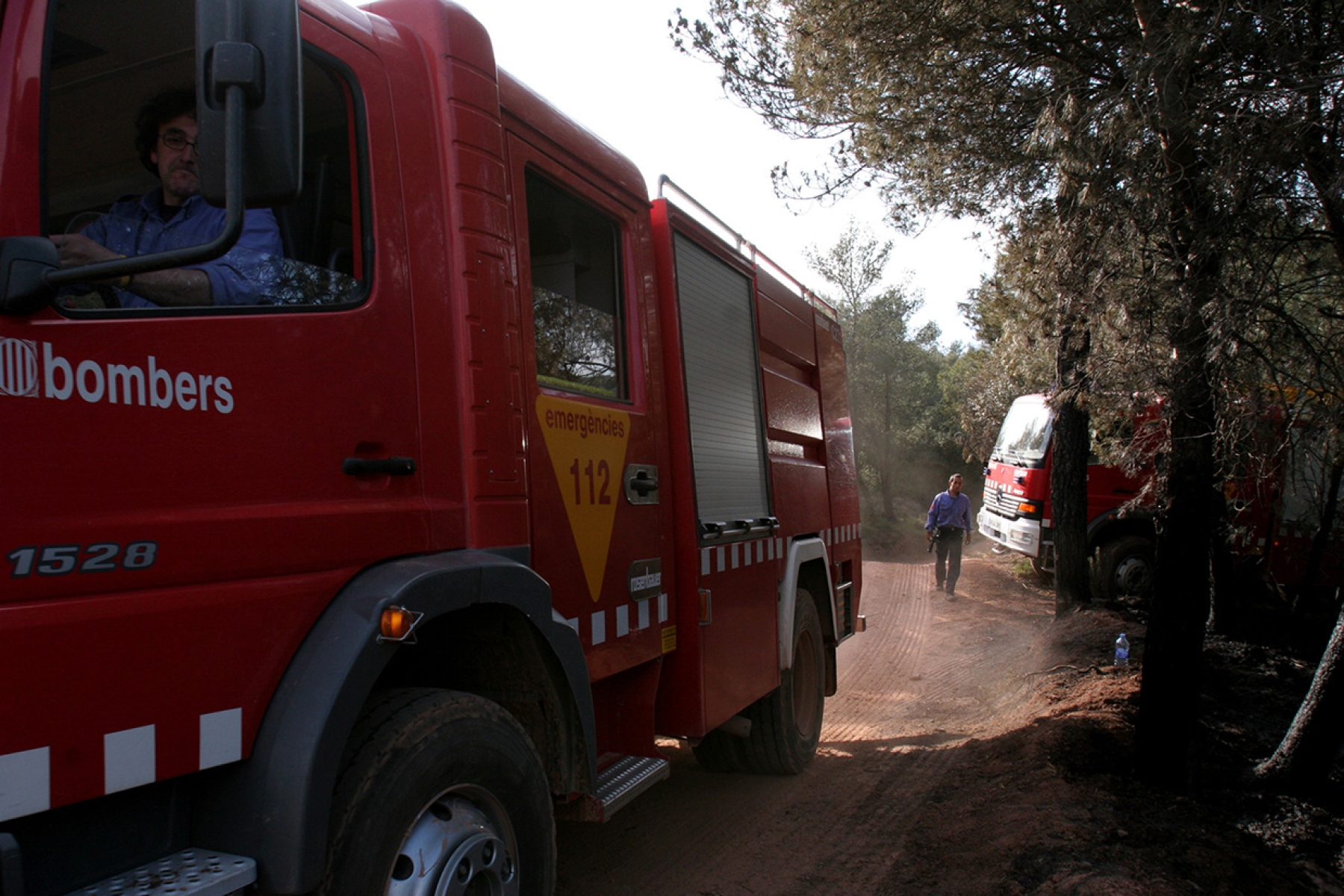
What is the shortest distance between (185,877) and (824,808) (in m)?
3.92

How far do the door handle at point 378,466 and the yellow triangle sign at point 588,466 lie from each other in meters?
0.63

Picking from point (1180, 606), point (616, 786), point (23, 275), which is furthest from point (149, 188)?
A: point (1180, 606)

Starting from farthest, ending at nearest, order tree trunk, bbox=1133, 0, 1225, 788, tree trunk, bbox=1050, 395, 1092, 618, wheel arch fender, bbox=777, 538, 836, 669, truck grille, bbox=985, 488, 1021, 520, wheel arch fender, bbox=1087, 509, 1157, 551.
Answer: truck grille, bbox=985, 488, 1021, 520
wheel arch fender, bbox=1087, 509, 1157, 551
tree trunk, bbox=1050, 395, 1092, 618
wheel arch fender, bbox=777, 538, 836, 669
tree trunk, bbox=1133, 0, 1225, 788

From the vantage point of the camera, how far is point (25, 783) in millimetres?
1602

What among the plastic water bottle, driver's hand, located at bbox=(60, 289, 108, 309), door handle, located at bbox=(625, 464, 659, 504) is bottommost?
the plastic water bottle

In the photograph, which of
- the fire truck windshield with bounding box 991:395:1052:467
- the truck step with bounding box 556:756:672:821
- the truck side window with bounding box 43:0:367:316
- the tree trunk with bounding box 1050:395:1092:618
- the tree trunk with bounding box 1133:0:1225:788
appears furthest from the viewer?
the fire truck windshield with bounding box 991:395:1052:467

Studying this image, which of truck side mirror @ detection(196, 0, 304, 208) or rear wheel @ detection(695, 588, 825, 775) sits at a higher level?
truck side mirror @ detection(196, 0, 304, 208)

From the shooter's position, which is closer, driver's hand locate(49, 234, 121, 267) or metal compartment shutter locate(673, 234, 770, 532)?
driver's hand locate(49, 234, 121, 267)

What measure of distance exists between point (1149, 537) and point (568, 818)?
11392 millimetres

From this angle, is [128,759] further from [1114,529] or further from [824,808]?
[1114,529]

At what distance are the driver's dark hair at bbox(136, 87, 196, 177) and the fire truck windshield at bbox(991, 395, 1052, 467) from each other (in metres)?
11.7

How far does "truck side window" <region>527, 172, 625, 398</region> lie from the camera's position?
321 cm

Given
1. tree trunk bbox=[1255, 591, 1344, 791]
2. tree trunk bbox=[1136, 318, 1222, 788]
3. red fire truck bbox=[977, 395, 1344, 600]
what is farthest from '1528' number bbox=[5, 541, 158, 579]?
red fire truck bbox=[977, 395, 1344, 600]

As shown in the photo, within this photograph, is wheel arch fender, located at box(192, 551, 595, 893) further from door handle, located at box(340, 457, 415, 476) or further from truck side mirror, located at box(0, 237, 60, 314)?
truck side mirror, located at box(0, 237, 60, 314)
